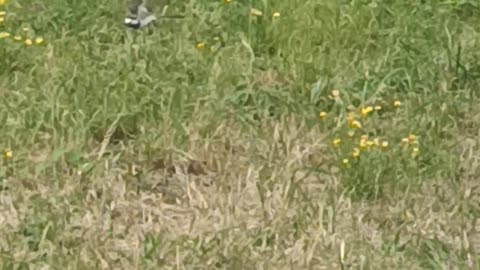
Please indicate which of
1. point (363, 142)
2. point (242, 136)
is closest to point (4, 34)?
point (242, 136)

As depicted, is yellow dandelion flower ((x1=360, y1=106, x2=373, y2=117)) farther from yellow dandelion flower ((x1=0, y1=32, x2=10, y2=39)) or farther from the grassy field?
yellow dandelion flower ((x1=0, y1=32, x2=10, y2=39))

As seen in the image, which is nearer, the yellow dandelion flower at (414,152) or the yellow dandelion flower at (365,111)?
the yellow dandelion flower at (414,152)

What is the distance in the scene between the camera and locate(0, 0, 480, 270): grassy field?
348 cm

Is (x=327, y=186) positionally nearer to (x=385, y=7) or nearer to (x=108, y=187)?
(x=108, y=187)

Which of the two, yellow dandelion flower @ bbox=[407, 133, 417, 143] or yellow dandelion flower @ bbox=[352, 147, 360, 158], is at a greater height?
yellow dandelion flower @ bbox=[407, 133, 417, 143]

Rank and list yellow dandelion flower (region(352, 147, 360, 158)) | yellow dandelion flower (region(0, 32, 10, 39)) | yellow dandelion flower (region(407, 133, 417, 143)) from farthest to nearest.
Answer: yellow dandelion flower (region(0, 32, 10, 39))
yellow dandelion flower (region(407, 133, 417, 143))
yellow dandelion flower (region(352, 147, 360, 158))

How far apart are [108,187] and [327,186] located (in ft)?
2.43

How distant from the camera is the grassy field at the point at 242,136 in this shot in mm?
3480

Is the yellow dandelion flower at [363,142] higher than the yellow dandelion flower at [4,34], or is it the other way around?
the yellow dandelion flower at [4,34]

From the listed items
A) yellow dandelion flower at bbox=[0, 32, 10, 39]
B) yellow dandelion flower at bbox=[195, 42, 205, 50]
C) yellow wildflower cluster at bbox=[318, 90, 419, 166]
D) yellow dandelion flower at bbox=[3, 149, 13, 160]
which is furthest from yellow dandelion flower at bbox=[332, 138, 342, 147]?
yellow dandelion flower at bbox=[0, 32, 10, 39]

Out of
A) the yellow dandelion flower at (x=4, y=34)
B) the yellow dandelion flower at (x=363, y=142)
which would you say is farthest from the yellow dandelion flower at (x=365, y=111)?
the yellow dandelion flower at (x=4, y=34)

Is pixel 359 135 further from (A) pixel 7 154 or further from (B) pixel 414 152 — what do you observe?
(A) pixel 7 154

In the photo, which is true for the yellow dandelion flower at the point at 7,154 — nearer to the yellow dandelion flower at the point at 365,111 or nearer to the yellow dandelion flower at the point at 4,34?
the yellow dandelion flower at the point at 4,34

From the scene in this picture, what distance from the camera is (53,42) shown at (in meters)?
4.57
